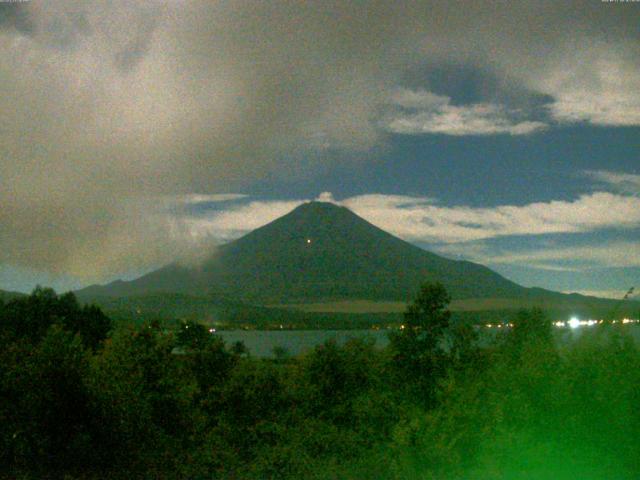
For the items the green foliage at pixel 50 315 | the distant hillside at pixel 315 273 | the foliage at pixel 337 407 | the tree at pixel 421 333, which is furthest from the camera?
the distant hillside at pixel 315 273

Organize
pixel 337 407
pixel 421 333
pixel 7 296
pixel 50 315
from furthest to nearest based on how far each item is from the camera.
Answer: pixel 7 296 → pixel 50 315 → pixel 421 333 → pixel 337 407

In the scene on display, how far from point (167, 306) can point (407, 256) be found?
53.3m

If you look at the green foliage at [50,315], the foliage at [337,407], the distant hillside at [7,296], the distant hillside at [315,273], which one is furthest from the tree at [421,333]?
the distant hillside at [315,273]

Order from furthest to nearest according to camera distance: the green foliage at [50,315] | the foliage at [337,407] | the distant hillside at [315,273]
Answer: the distant hillside at [315,273], the green foliage at [50,315], the foliage at [337,407]

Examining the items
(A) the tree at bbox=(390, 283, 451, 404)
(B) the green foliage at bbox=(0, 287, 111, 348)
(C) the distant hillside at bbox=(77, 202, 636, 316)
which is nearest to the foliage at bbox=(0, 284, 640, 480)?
(A) the tree at bbox=(390, 283, 451, 404)

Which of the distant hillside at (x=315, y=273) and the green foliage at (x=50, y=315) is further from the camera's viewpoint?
the distant hillside at (x=315, y=273)

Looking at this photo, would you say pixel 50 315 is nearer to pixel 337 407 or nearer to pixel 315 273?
pixel 337 407

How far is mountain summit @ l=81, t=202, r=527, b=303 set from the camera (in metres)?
100.0

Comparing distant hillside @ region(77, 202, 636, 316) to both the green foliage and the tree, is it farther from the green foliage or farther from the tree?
the tree

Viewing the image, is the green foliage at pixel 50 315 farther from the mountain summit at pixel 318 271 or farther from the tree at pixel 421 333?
the mountain summit at pixel 318 271

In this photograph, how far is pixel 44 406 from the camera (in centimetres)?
1061

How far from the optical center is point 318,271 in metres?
120

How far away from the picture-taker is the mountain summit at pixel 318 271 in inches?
3936

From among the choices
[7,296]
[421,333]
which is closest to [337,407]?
[421,333]
